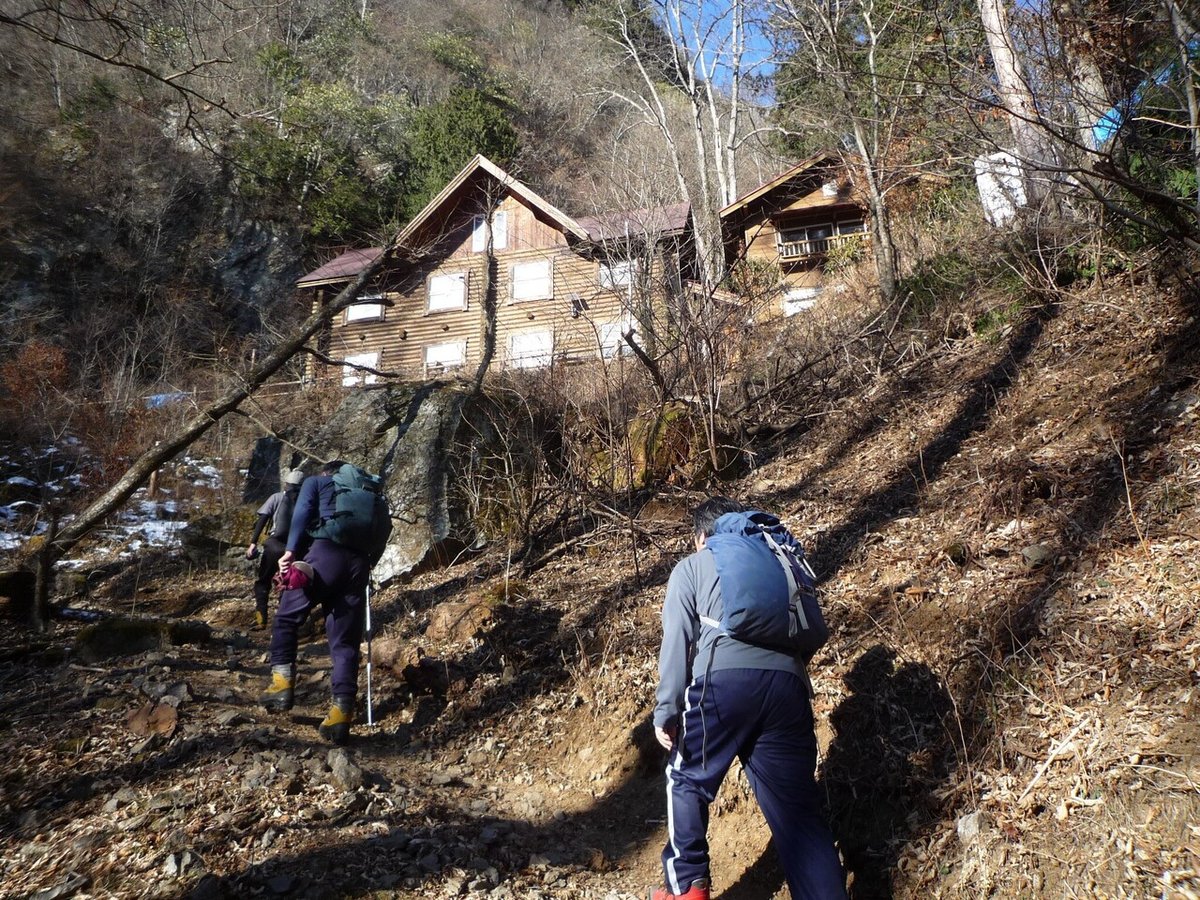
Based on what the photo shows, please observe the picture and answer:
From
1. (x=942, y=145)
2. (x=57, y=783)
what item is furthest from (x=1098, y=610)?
(x=57, y=783)

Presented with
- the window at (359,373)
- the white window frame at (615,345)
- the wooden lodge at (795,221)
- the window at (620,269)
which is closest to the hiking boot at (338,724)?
the white window frame at (615,345)

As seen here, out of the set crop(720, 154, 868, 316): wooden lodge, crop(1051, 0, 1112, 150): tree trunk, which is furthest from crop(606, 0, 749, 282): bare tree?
crop(1051, 0, 1112, 150): tree trunk

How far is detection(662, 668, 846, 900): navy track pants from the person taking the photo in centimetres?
293

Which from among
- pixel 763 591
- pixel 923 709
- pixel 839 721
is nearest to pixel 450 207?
pixel 839 721

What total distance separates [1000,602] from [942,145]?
4.20 m

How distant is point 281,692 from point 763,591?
3.89 meters

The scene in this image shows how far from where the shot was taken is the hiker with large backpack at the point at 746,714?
115 inches

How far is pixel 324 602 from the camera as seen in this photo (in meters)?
5.14

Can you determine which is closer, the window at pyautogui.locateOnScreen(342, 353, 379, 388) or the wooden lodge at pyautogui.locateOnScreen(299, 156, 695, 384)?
the window at pyautogui.locateOnScreen(342, 353, 379, 388)

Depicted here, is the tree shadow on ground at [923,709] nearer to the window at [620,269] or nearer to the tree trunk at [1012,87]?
the tree trunk at [1012,87]

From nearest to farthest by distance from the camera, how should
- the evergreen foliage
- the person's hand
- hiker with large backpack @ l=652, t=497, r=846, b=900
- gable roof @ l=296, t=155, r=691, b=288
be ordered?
hiker with large backpack @ l=652, t=497, r=846, b=900 < the person's hand < gable roof @ l=296, t=155, r=691, b=288 < the evergreen foliage

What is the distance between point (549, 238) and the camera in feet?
73.4

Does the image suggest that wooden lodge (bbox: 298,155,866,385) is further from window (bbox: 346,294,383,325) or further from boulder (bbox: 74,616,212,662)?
→ boulder (bbox: 74,616,212,662)

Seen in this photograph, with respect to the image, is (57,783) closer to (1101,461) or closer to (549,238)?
(1101,461)
